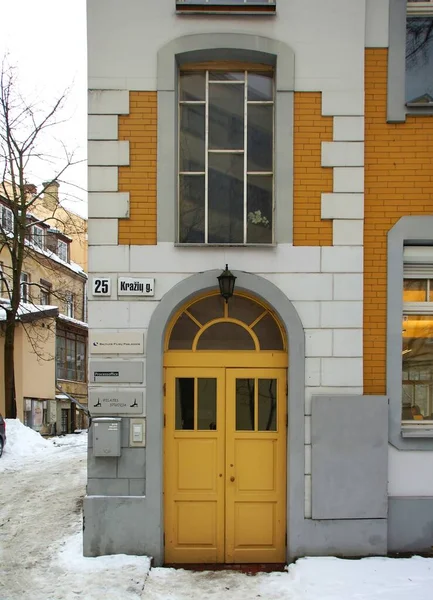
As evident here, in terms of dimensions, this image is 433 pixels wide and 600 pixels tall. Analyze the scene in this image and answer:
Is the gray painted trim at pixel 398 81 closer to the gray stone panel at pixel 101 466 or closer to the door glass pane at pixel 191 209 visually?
the door glass pane at pixel 191 209

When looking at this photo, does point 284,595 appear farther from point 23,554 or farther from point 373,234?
point 373,234

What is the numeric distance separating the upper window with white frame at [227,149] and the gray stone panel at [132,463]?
9.55 ft

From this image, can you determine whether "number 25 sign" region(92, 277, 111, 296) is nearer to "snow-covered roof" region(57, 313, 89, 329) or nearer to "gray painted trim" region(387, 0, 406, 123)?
"gray painted trim" region(387, 0, 406, 123)

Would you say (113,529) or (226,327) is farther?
(226,327)

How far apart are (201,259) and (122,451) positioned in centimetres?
253

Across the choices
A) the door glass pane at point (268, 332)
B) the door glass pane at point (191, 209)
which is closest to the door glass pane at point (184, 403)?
the door glass pane at point (268, 332)

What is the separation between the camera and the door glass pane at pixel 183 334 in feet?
23.4

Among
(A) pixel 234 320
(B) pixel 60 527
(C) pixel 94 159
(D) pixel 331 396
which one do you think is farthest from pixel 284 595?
(C) pixel 94 159

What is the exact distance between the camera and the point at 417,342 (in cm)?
723

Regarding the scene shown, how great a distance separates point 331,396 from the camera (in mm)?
6805

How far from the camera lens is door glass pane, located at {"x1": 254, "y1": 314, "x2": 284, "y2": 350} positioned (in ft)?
23.5

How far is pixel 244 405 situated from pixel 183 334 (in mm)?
1180

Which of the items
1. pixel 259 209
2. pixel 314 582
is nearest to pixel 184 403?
pixel 314 582

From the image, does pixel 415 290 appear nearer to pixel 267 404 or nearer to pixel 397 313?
pixel 397 313
